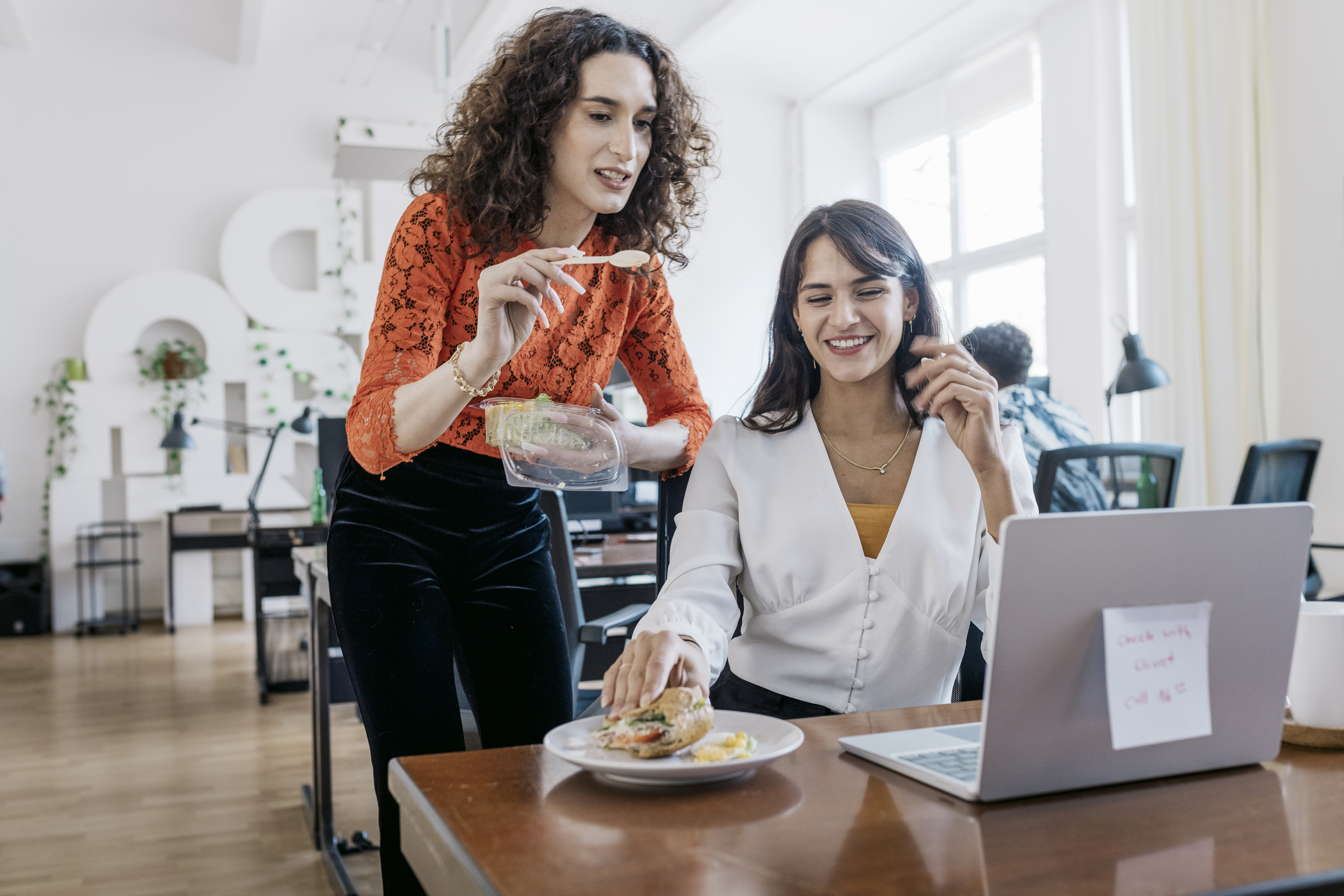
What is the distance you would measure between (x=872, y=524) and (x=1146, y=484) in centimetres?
197

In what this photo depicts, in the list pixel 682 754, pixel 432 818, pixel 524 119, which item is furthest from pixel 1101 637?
pixel 524 119

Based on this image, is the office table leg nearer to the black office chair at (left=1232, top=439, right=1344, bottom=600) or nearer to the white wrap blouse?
the white wrap blouse

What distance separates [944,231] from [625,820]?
23.7 feet

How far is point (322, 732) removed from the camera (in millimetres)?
2754

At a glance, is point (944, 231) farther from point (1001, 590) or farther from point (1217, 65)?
point (1001, 590)

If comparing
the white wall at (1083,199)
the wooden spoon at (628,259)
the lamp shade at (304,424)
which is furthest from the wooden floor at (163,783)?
the white wall at (1083,199)

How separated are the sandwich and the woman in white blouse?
0.30 metres

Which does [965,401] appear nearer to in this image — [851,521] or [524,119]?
[851,521]

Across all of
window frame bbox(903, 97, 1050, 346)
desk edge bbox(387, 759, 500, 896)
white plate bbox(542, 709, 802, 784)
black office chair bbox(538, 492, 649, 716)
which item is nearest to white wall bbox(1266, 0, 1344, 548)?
window frame bbox(903, 97, 1050, 346)

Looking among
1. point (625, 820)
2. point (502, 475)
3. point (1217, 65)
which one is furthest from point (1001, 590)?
point (1217, 65)

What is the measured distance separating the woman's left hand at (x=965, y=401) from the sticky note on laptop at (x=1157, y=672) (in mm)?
512

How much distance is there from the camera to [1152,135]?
16.3 feet

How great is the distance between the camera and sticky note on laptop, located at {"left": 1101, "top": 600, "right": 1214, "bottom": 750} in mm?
750

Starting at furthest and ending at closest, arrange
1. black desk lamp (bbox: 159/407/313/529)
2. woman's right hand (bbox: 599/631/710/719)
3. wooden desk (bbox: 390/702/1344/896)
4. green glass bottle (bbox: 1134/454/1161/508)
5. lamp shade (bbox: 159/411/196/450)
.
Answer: lamp shade (bbox: 159/411/196/450) < black desk lamp (bbox: 159/407/313/529) < green glass bottle (bbox: 1134/454/1161/508) < woman's right hand (bbox: 599/631/710/719) < wooden desk (bbox: 390/702/1344/896)
